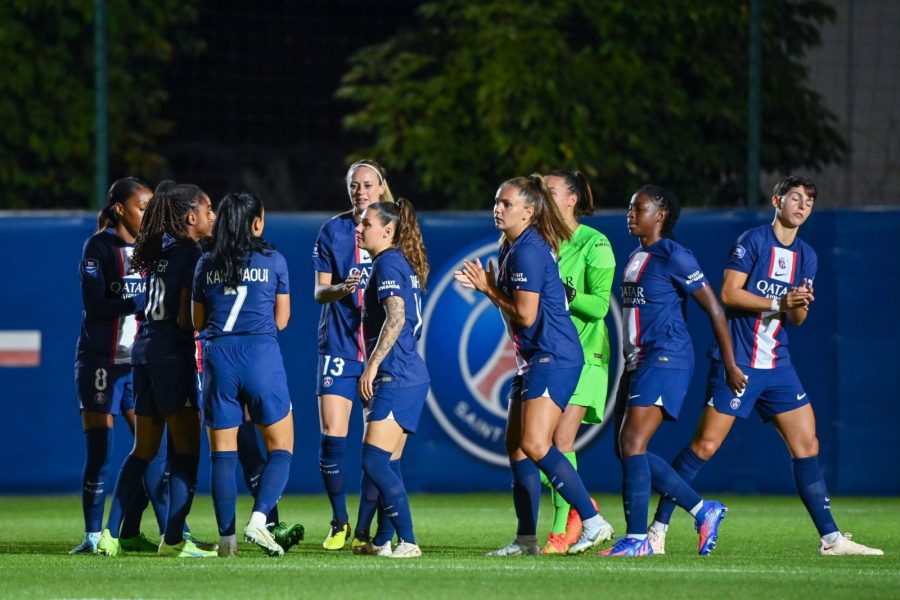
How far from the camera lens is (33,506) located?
41.3 ft

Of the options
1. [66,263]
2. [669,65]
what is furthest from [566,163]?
[66,263]

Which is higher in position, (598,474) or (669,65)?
(669,65)

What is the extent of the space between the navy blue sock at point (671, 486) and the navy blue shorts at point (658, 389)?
27 centimetres

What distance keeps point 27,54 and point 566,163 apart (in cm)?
602

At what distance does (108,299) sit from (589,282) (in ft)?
8.99

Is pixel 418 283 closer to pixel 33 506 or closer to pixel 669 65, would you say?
pixel 33 506

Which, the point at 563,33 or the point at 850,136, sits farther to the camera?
the point at 563,33

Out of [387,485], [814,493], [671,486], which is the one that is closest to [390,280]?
[387,485]

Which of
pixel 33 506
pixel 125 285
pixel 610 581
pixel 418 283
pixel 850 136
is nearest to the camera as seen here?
pixel 610 581

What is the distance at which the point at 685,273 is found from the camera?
9.00 metres

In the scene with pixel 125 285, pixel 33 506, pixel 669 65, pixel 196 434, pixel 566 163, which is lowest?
pixel 33 506

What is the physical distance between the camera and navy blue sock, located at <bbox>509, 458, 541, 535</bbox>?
8930 mm

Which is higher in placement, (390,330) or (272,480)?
(390,330)

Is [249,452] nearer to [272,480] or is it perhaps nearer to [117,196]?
[272,480]
